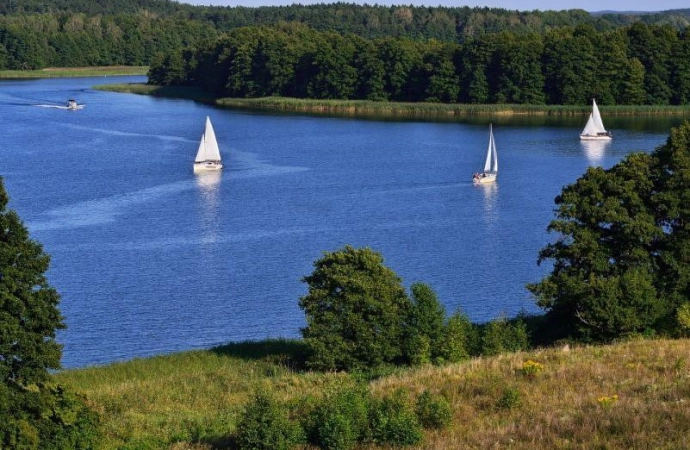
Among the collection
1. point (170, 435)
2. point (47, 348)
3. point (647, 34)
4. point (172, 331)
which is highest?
point (647, 34)

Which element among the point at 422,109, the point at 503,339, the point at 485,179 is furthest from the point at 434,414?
the point at 422,109

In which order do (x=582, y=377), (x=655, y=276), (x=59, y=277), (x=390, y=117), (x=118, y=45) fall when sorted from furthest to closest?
(x=118, y=45) → (x=390, y=117) → (x=59, y=277) → (x=655, y=276) → (x=582, y=377)

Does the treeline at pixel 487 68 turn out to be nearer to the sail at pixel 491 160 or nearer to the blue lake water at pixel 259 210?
the blue lake water at pixel 259 210

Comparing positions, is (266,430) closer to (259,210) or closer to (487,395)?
(487,395)

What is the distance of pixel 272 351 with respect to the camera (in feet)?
111

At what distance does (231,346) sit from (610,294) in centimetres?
1200

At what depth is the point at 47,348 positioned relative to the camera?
22.1 meters

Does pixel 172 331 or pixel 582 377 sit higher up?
pixel 582 377

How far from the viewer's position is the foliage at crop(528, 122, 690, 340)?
32.8 meters

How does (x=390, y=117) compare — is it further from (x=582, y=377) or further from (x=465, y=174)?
(x=582, y=377)

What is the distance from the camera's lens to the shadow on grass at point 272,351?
32.3 metres

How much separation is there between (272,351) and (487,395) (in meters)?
12.3

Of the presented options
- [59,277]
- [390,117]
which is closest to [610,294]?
[59,277]

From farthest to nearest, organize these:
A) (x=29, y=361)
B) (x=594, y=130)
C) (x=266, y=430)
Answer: (x=594, y=130)
(x=29, y=361)
(x=266, y=430)
